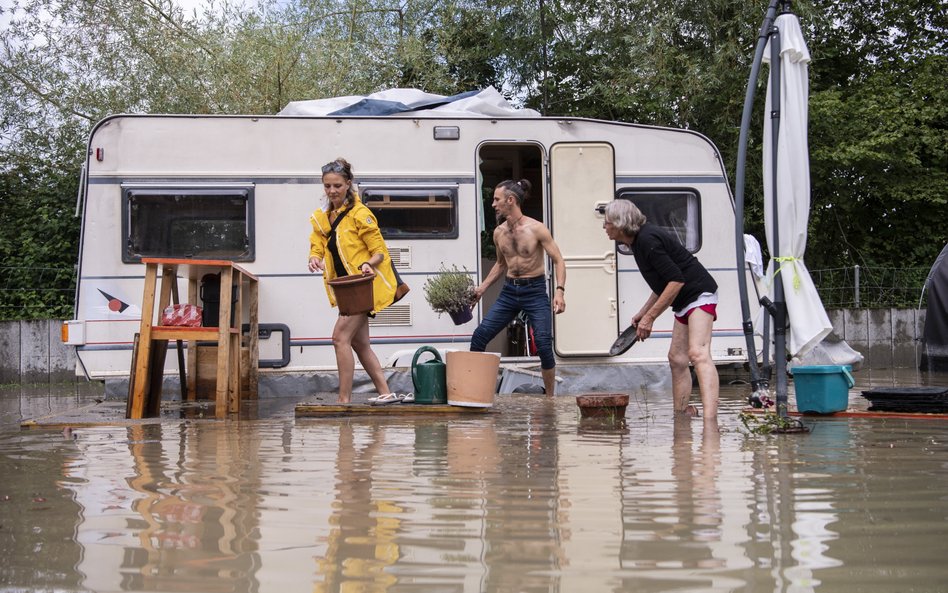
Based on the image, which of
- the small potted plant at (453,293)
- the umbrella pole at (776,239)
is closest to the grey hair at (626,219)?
the umbrella pole at (776,239)

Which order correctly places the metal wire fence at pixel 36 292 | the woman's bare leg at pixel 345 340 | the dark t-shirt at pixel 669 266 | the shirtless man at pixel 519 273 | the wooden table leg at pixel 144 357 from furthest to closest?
the metal wire fence at pixel 36 292 → the shirtless man at pixel 519 273 → the woman's bare leg at pixel 345 340 → the wooden table leg at pixel 144 357 → the dark t-shirt at pixel 669 266

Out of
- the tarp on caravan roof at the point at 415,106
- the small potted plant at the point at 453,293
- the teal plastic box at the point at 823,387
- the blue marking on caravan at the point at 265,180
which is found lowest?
the teal plastic box at the point at 823,387

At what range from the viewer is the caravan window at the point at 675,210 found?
11.0 metres

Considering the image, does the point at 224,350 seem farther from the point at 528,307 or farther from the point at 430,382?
the point at 528,307

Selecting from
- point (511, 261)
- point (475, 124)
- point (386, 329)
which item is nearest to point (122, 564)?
point (511, 261)

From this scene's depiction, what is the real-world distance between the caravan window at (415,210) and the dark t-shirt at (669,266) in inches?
138

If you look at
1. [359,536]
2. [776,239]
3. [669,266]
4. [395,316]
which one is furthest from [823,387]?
[359,536]

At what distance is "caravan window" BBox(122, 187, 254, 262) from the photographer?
408 inches

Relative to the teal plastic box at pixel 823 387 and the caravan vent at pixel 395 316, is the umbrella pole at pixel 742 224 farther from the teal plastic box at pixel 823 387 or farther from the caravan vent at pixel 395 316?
the caravan vent at pixel 395 316

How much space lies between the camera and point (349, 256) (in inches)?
332

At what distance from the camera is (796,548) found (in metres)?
3.12

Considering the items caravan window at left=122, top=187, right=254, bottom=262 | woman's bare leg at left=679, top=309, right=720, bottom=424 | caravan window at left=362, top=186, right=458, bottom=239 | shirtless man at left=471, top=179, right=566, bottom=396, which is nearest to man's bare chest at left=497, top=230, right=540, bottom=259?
shirtless man at left=471, top=179, right=566, bottom=396

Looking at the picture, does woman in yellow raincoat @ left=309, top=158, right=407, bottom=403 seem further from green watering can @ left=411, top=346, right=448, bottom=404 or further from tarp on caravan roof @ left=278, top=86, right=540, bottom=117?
tarp on caravan roof @ left=278, top=86, right=540, bottom=117

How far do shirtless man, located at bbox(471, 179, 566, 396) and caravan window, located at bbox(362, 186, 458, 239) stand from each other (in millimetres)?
1485
